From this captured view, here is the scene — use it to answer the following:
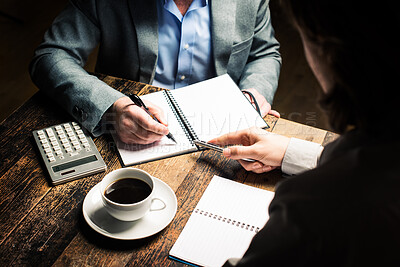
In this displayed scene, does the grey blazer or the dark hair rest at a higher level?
the dark hair

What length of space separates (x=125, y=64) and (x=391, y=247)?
1.22 meters

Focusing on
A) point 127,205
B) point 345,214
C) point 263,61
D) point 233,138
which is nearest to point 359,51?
point 345,214

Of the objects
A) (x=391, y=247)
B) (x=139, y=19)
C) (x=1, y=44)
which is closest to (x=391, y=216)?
(x=391, y=247)

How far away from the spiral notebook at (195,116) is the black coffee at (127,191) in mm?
161

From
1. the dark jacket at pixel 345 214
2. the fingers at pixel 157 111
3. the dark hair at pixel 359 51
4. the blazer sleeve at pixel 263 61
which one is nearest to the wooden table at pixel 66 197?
the fingers at pixel 157 111

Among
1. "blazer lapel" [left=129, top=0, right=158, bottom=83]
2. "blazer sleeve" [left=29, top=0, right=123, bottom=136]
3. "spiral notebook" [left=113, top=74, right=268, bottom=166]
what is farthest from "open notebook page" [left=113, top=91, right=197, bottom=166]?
"blazer lapel" [left=129, top=0, right=158, bottom=83]

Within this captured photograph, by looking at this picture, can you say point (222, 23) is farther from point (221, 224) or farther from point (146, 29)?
point (221, 224)

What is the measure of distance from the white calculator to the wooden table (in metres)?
0.02

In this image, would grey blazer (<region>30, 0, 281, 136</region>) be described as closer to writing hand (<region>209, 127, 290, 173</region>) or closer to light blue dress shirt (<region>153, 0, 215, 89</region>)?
light blue dress shirt (<region>153, 0, 215, 89</region>)

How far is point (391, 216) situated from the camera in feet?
1.40

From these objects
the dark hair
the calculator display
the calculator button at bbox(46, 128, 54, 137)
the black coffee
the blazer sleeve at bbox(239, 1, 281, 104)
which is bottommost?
the blazer sleeve at bbox(239, 1, 281, 104)

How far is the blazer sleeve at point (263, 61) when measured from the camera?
144 centimetres

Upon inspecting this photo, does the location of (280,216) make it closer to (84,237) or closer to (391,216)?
(391,216)

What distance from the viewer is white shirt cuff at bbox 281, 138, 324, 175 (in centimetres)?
100
